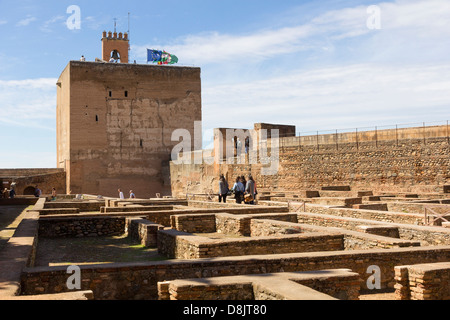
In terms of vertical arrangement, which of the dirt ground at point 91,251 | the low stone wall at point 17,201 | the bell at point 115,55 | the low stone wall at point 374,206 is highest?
the bell at point 115,55

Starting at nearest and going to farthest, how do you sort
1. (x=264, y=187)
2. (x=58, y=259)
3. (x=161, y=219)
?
(x=58, y=259) < (x=161, y=219) < (x=264, y=187)

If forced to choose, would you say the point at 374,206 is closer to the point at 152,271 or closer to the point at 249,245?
the point at 249,245

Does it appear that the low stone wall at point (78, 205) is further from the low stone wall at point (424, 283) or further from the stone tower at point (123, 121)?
the stone tower at point (123, 121)

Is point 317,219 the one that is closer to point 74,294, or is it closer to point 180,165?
point 74,294

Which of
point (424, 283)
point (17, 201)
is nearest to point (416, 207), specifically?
point (424, 283)

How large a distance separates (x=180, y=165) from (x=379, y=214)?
73.3 feet

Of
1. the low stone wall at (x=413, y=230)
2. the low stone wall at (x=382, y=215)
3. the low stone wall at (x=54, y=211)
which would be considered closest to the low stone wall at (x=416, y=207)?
the low stone wall at (x=382, y=215)

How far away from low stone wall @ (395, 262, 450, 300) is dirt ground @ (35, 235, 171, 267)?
12.4 ft

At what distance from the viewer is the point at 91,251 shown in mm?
8859

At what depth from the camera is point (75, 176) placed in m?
32.8

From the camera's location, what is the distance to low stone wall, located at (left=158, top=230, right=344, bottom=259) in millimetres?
6676

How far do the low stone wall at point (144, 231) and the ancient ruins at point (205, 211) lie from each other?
27 millimetres

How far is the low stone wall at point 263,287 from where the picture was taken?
4.20 metres
